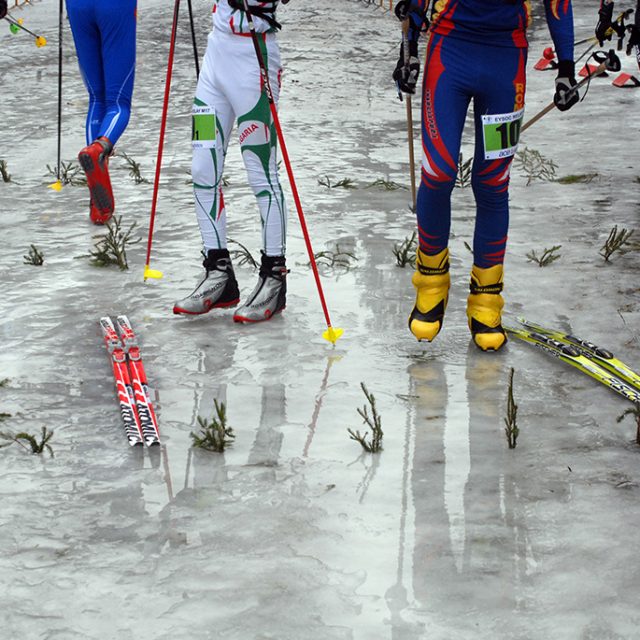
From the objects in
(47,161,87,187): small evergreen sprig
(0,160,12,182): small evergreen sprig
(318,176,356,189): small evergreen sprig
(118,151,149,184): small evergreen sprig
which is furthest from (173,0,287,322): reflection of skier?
(0,160,12,182): small evergreen sprig

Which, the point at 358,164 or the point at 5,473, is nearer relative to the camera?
the point at 5,473

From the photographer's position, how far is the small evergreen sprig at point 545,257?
24.0ft

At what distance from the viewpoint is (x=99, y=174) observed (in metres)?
8.00

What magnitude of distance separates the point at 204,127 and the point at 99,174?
1939 millimetres

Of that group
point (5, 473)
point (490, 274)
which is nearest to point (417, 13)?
point (490, 274)

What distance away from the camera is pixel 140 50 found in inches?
661

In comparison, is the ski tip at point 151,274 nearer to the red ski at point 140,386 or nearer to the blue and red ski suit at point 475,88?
the red ski at point 140,386

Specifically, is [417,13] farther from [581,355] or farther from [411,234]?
[411,234]

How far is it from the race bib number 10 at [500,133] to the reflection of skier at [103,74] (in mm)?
3191

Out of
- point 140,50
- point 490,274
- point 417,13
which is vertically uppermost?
point 417,13

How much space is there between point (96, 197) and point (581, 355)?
3.87m

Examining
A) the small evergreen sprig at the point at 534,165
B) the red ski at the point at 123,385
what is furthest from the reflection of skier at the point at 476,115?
the small evergreen sprig at the point at 534,165

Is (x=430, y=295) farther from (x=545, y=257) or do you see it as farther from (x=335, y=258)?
(x=545, y=257)

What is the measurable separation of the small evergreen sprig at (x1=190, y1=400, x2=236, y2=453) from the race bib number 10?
6.25 ft
